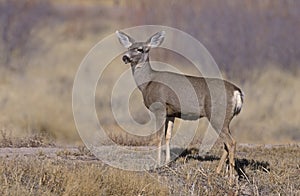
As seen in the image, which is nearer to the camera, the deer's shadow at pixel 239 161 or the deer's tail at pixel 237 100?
the deer's tail at pixel 237 100

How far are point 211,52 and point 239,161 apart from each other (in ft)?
53.7

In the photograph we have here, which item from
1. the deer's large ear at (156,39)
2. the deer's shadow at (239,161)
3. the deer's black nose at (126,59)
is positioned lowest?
the deer's shadow at (239,161)

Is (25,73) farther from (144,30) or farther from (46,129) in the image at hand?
(46,129)

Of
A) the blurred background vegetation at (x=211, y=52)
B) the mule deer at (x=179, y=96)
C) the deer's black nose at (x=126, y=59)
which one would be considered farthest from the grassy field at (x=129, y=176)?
the blurred background vegetation at (x=211, y=52)

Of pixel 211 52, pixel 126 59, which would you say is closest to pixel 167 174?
pixel 126 59

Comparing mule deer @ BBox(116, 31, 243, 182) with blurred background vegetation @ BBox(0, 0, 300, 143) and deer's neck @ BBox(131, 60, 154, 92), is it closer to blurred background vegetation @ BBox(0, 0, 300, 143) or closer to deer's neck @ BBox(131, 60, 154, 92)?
deer's neck @ BBox(131, 60, 154, 92)

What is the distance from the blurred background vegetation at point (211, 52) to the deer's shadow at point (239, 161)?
17.0 feet

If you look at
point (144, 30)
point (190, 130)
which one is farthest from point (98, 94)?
point (190, 130)

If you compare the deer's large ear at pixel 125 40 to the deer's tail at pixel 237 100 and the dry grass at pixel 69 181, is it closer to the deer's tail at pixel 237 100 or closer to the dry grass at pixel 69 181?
the deer's tail at pixel 237 100

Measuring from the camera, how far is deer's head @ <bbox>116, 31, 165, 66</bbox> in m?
11.9

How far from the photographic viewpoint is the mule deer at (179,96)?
440 inches

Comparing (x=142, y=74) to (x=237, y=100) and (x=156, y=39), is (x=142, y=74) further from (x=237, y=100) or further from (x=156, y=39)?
(x=237, y=100)

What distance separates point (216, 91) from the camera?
37.1ft

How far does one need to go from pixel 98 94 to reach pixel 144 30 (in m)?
3.13
